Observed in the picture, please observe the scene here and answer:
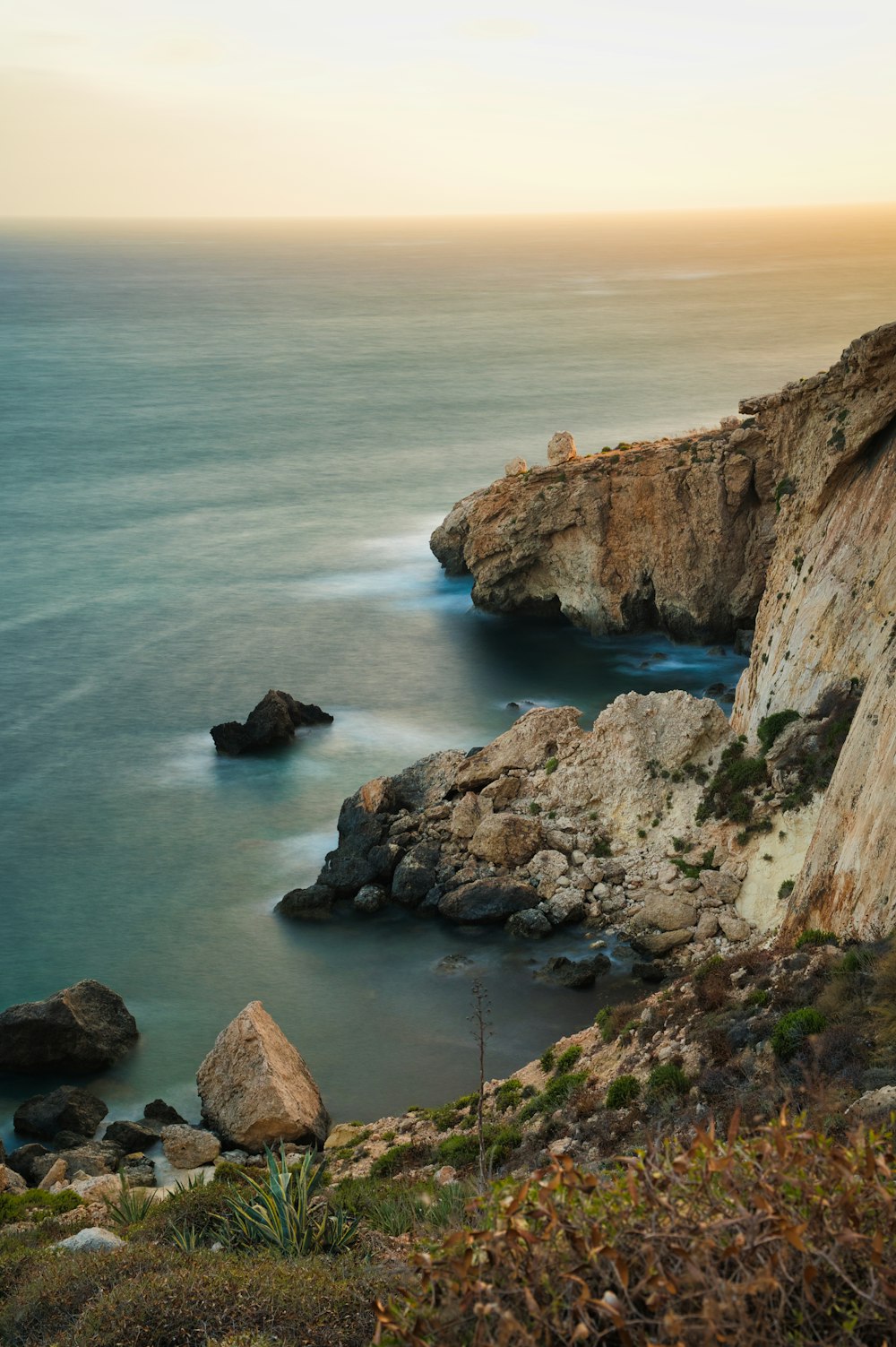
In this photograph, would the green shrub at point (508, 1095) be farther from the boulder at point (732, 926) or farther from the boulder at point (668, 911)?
the boulder at point (668, 911)

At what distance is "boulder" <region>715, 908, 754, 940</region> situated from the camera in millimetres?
29703

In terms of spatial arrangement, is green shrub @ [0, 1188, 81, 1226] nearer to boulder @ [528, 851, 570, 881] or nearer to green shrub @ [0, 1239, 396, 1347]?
green shrub @ [0, 1239, 396, 1347]

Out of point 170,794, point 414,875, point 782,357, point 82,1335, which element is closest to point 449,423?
point 782,357

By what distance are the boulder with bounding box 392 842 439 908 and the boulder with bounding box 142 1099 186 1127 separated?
9.31 metres

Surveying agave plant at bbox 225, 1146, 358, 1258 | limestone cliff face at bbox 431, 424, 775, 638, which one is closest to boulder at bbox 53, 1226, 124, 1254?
agave plant at bbox 225, 1146, 358, 1258

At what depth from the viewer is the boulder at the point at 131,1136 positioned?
26516mm

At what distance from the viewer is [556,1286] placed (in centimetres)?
918

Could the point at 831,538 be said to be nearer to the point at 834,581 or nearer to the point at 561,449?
the point at 834,581

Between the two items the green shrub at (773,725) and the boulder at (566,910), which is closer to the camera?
the green shrub at (773,725)

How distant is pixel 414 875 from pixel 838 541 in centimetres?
1427

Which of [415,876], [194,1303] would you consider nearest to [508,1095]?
[194,1303]

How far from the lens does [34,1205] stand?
22.4 metres

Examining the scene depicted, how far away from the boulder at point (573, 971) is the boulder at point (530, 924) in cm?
120

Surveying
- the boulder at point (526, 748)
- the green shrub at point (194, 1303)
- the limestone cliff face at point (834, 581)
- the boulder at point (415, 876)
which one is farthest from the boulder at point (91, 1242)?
the boulder at point (526, 748)
